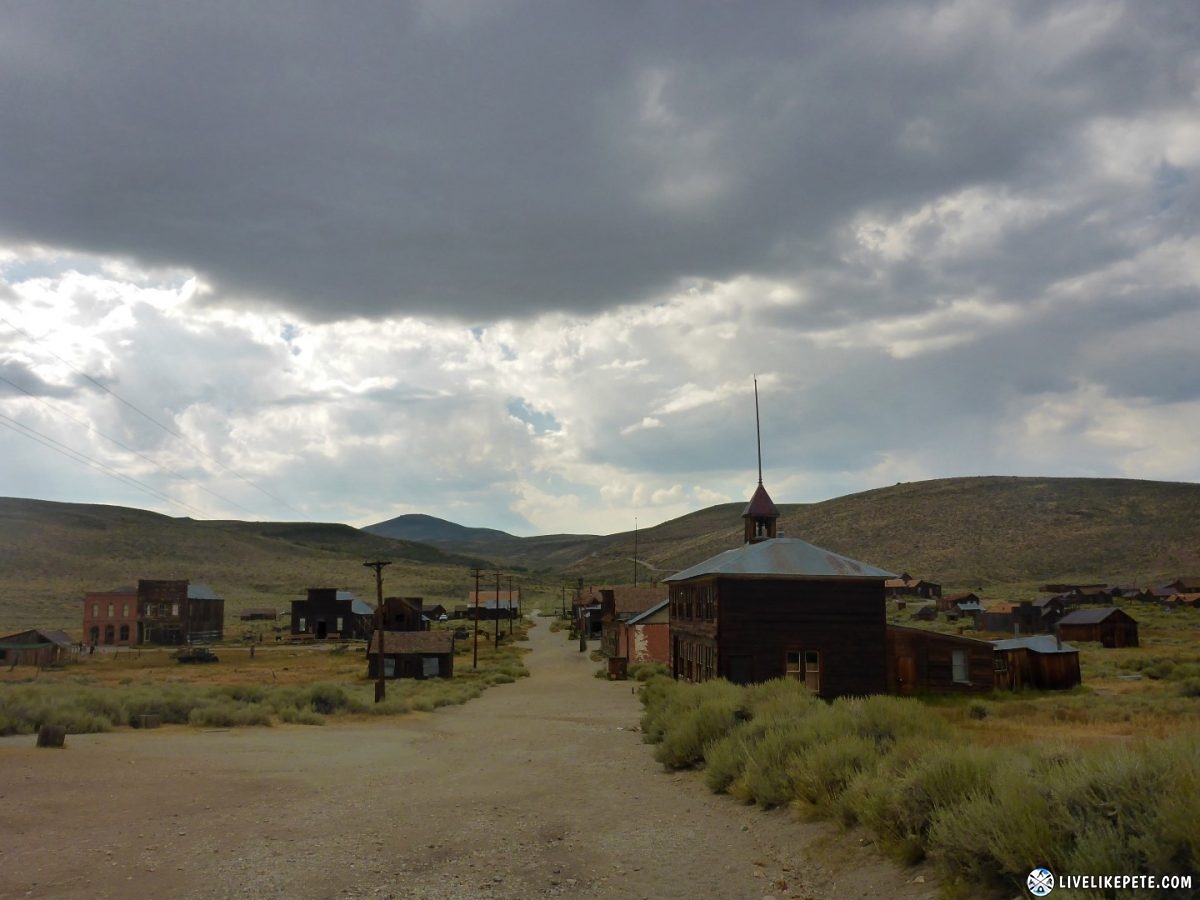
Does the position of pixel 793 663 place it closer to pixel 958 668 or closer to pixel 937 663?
pixel 937 663

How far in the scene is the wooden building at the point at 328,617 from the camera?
87.8 m

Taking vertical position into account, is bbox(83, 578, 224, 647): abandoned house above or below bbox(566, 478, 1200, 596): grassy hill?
below

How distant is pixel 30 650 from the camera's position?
56.1 meters

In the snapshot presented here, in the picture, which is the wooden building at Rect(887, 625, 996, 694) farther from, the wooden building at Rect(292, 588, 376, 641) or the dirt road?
the wooden building at Rect(292, 588, 376, 641)

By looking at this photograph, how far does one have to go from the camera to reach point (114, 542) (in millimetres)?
159875

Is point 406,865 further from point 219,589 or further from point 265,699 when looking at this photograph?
point 219,589

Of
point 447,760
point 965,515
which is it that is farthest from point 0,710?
point 965,515

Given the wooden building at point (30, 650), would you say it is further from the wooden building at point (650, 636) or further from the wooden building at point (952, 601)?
the wooden building at point (952, 601)

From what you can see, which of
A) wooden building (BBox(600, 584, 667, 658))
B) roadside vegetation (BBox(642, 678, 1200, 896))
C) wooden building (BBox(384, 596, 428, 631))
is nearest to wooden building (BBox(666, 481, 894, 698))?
roadside vegetation (BBox(642, 678, 1200, 896))

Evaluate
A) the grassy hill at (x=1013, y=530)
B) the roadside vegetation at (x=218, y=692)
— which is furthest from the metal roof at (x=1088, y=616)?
the roadside vegetation at (x=218, y=692)

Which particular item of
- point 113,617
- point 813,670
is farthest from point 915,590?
point 113,617

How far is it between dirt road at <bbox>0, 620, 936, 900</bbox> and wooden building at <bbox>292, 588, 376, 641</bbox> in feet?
224

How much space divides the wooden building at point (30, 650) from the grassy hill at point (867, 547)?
38.8m

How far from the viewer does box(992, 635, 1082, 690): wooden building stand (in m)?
39.9
